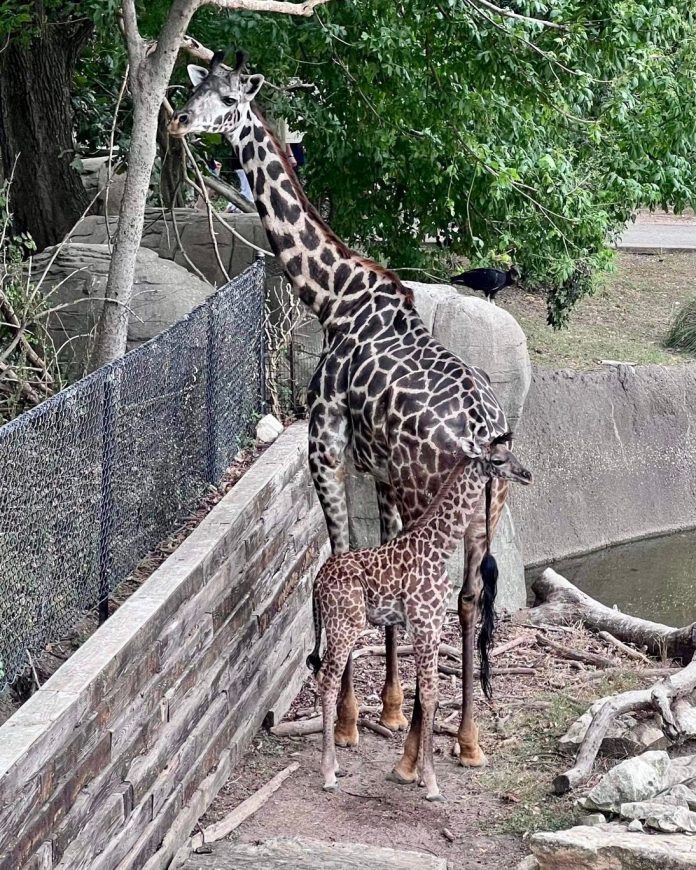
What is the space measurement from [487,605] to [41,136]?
7.06 meters

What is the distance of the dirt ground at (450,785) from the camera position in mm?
5117

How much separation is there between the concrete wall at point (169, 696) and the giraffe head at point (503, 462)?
129 centimetres

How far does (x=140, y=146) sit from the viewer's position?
6.37m

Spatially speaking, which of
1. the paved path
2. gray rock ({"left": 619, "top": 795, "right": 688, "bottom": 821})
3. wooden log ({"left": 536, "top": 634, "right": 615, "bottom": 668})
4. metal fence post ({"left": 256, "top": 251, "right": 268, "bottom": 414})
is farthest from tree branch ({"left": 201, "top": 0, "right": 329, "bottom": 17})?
the paved path

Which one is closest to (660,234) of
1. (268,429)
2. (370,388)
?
(268,429)

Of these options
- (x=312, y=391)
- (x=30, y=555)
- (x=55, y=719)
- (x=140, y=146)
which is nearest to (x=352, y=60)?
(x=140, y=146)

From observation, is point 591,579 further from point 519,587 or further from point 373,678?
point 373,678

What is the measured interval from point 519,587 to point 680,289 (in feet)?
27.0

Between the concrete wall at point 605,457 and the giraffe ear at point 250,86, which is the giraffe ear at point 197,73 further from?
the concrete wall at point 605,457

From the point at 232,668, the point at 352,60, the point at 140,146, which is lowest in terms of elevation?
the point at 232,668

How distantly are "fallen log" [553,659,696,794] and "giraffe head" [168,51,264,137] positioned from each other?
3.34 m

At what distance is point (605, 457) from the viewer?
37.3ft

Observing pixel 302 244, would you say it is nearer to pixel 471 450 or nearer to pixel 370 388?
pixel 370 388

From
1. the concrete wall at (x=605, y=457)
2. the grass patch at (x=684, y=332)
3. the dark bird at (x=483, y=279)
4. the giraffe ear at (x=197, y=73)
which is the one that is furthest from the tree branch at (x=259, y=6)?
the grass patch at (x=684, y=332)
